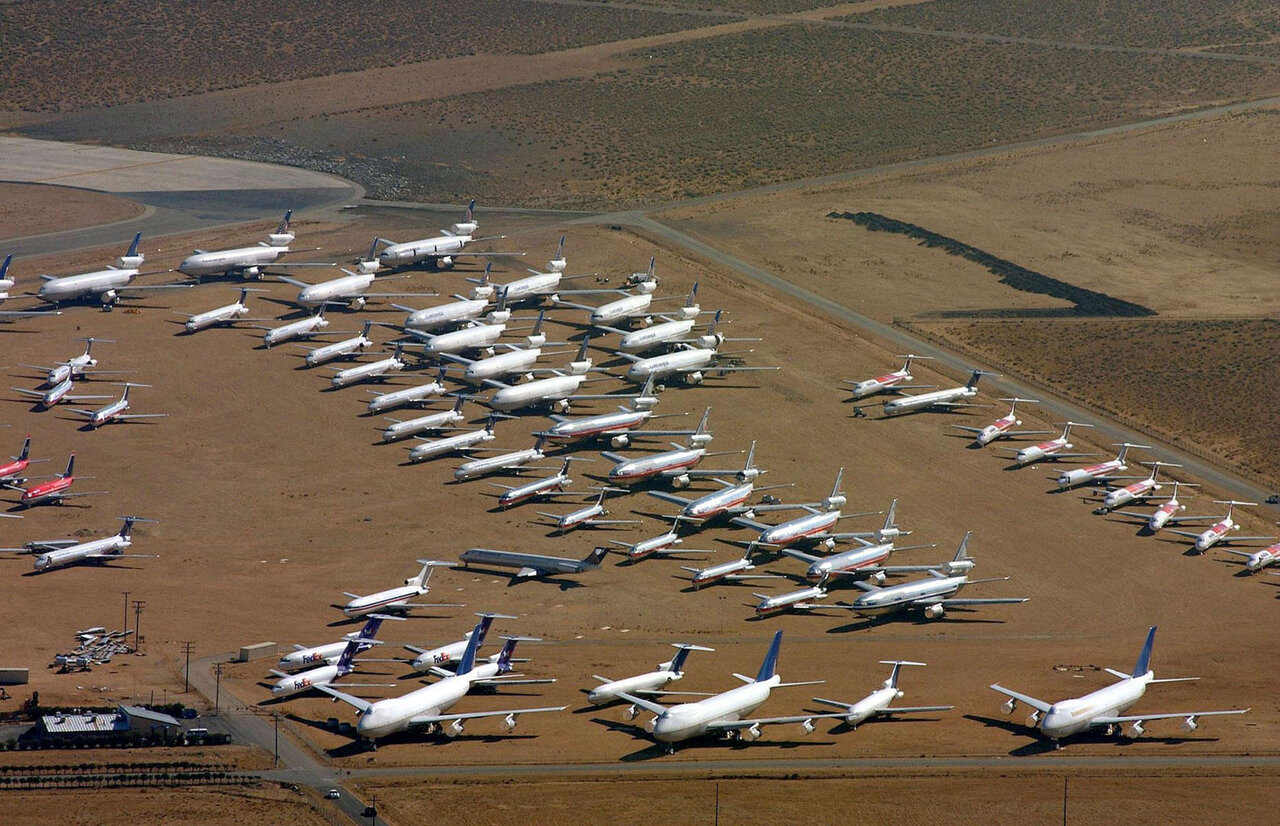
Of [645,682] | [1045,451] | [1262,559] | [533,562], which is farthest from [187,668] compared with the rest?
[1262,559]

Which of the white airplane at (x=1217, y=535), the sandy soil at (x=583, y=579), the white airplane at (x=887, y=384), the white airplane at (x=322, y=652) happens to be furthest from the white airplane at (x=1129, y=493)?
the white airplane at (x=322, y=652)

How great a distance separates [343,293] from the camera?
151 m

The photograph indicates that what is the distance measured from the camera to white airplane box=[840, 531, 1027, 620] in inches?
3912

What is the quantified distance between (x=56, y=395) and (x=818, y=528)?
6058 cm

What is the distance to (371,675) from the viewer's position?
90875mm

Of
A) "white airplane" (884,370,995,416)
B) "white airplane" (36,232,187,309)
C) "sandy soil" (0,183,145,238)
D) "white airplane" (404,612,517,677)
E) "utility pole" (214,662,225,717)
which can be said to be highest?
"sandy soil" (0,183,145,238)

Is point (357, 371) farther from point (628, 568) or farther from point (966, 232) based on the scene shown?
point (966, 232)

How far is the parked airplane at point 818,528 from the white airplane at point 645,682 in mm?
18386

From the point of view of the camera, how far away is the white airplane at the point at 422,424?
4865 inches

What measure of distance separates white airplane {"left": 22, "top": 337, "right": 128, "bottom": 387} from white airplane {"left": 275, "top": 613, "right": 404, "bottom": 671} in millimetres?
49093

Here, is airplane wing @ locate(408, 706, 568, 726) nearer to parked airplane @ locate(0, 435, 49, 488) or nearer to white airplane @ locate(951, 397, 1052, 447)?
parked airplane @ locate(0, 435, 49, 488)

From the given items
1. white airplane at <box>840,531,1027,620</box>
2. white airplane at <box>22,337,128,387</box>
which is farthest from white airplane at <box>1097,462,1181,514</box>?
white airplane at <box>22,337,128,387</box>

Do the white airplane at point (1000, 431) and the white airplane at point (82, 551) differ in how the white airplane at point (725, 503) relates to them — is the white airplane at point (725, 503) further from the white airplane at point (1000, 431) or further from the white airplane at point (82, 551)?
the white airplane at point (82, 551)

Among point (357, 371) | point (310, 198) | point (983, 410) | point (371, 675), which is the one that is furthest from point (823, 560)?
point (310, 198)
